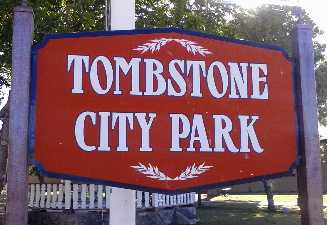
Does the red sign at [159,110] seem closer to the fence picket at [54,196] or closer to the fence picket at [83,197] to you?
the fence picket at [83,197]

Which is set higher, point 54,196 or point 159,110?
point 159,110

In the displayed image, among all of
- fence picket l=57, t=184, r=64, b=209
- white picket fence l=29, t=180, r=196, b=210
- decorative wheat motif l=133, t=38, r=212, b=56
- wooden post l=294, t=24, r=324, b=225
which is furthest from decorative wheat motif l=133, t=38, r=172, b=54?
fence picket l=57, t=184, r=64, b=209

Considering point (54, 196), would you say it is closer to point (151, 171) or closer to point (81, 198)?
point (81, 198)

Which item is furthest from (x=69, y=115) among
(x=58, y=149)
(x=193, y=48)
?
(x=193, y=48)

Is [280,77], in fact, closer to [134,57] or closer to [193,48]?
[193,48]

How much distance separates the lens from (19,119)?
3.37 meters

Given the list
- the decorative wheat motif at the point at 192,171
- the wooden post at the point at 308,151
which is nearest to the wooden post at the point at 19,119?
the decorative wheat motif at the point at 192,171

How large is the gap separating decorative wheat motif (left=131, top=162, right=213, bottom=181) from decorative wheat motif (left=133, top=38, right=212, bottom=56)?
0.80 m

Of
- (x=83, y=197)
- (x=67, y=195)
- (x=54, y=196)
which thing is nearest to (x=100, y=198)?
(x=83, y=197)

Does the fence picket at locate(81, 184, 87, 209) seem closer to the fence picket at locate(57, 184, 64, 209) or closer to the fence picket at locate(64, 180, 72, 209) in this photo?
the fence picket at locate(64, 180, 72, 209)

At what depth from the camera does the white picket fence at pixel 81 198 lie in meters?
14.3

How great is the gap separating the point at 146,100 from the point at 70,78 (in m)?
0.53

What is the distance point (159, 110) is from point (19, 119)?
928 mm

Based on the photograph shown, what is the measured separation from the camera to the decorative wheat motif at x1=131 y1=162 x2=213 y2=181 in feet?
11.5
